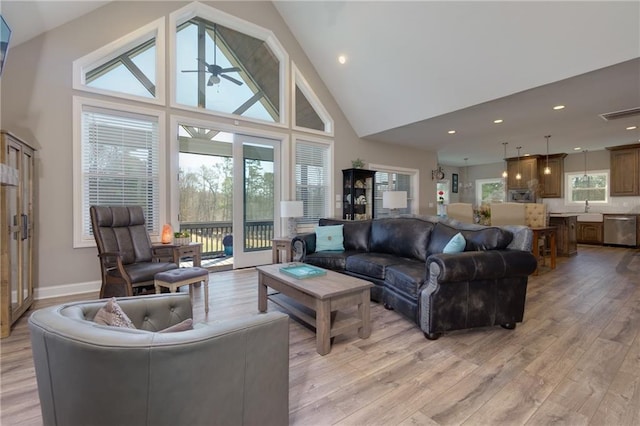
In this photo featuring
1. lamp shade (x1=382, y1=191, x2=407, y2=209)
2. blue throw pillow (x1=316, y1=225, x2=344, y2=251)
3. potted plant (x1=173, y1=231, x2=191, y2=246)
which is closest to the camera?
potted plant (x1=173, y1=231, x2=191, y2=246)

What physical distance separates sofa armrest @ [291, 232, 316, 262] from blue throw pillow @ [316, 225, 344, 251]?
8cm

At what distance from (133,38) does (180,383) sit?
15.8 feet

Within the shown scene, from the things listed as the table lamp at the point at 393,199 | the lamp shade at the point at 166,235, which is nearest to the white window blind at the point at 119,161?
the lamp shade at the point at 166,235

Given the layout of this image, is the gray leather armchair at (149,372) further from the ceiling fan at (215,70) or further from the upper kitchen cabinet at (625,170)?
the upper kitchen cabinet at (625,170)

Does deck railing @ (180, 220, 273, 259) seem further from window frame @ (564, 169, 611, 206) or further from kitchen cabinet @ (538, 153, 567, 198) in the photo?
window frame @ (564, 169, 611, 206)

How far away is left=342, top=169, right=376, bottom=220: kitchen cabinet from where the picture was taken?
636cm

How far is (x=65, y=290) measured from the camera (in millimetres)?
3664

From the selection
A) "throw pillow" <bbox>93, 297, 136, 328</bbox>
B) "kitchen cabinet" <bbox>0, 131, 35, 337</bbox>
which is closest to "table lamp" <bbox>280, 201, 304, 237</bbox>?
"kitchen cabinet" <bbox>0, 131, 35, 337</bbox>

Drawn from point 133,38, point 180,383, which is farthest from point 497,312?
point 133,38

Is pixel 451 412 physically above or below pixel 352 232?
below

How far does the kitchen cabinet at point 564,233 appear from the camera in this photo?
6.31m

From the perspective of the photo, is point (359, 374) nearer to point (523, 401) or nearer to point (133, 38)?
point (523, 401)

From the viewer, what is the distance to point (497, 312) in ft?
8.52

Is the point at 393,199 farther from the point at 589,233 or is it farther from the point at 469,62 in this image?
the point at 589,233
